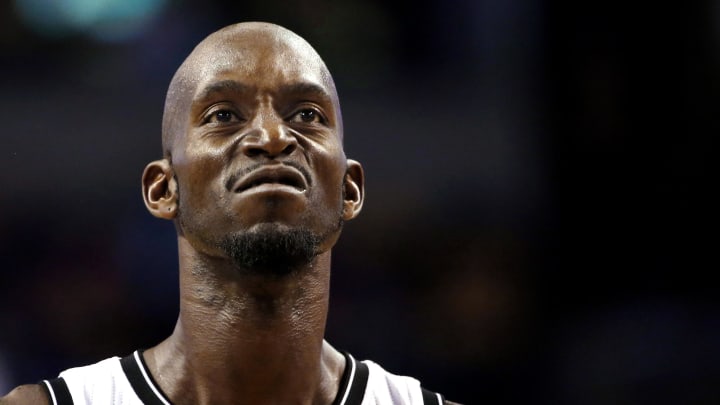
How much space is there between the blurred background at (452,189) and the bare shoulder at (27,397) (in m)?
1.10

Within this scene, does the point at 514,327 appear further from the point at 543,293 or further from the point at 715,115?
the point at 715,115

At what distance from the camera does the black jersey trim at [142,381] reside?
265 centimetres

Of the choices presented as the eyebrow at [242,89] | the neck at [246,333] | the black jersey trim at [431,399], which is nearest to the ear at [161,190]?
the neck at [246,333]

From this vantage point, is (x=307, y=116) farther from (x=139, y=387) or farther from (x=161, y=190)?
(x=139, y=387)

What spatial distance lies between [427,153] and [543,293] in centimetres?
73

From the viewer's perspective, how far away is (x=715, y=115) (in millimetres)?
4312

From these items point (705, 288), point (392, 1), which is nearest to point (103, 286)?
point (392, 1)

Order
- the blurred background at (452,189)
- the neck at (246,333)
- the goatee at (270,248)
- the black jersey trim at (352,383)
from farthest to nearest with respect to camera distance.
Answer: the blurred background at (452,189)
the black jersey trim at (352,383)
the neck at (246,333)
the goatee at (270,248)

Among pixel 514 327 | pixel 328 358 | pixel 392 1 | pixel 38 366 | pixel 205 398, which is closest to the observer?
pixel 205 398

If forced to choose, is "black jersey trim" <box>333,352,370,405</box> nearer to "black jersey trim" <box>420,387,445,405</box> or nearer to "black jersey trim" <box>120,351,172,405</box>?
"black jersey trim" <box>420,387,445,405</box>

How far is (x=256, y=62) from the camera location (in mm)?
2623

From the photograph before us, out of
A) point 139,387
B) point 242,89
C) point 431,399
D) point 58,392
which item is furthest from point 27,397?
point 431,399

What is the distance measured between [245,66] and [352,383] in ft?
2.90

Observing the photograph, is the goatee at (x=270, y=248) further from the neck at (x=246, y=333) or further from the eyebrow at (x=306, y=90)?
the eyebrow at (x=306, y=90)
